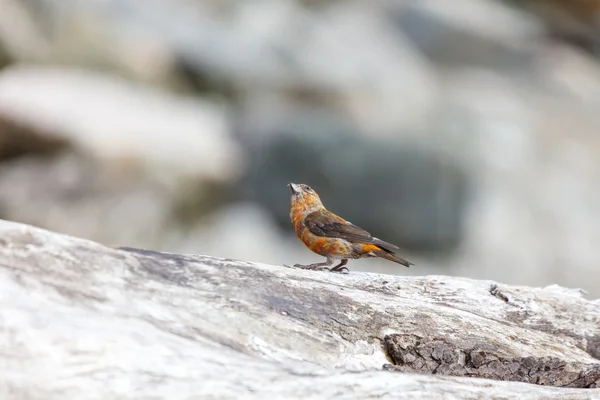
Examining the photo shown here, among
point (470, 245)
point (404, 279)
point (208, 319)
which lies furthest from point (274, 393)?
point (470, 245)

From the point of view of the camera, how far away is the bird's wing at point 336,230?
6926mm

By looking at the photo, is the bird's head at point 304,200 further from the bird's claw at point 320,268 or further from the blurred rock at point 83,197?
the blurred rock at point 83,197

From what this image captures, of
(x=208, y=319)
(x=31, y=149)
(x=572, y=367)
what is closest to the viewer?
(x=208, y=319)

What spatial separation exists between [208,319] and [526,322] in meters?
3.08

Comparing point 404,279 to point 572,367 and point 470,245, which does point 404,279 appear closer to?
point 572,367

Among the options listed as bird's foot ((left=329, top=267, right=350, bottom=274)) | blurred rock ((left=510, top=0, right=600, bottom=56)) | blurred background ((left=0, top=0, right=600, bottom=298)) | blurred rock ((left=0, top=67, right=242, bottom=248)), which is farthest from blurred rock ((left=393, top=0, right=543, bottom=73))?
bird's foot ((left=329, top=267, right=350, bottom=274))

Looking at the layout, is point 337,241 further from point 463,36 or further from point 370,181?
point 463,36

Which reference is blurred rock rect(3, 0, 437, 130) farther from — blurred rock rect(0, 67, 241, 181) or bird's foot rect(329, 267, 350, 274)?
bird's foot rect(329, 267, 350, 274)

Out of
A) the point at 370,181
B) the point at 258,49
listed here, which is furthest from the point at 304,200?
the point at 258,49

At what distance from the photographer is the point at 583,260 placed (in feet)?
68.1

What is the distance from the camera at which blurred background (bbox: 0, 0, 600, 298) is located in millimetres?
20266

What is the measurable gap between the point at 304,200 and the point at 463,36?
771 inches

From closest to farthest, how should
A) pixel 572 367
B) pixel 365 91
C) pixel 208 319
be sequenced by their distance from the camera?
pixel 208 319 < pixel 572 367 < pixel 365 91

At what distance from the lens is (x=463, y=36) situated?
25.3 metres
